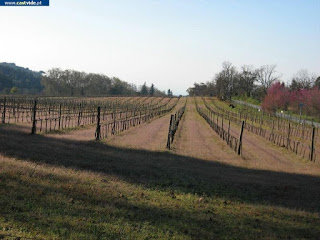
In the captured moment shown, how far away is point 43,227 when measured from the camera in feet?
22.5

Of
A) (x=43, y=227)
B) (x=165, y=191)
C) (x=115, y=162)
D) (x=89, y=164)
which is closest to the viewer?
(x=43, y=227)

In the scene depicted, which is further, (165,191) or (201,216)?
(165,191)

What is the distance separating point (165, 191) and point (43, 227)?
6266 millimetres

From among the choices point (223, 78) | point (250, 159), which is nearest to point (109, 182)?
point (250, 159)

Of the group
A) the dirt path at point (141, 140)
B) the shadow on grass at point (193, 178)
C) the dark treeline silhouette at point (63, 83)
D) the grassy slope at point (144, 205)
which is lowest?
the dirt path at point (141, 140)

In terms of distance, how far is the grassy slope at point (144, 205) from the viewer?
289 inches

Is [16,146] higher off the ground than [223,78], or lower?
lower

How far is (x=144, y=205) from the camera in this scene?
992 cm

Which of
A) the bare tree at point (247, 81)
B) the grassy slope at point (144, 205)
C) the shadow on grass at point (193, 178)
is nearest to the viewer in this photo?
the grassy slope at point (144, 205)

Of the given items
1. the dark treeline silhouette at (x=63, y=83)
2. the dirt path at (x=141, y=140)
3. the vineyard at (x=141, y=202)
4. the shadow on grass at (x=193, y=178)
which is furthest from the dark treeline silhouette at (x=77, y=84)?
the vineyard at (x=141, y=202)

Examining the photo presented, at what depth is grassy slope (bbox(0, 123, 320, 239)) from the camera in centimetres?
734

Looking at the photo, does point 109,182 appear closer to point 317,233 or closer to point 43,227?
point 43,227

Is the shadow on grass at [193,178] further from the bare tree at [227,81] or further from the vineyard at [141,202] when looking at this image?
the bare tree at [227,81]

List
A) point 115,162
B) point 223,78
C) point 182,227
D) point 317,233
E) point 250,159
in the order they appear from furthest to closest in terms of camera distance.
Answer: point 223,78 < point 250,159 < point 115,162 < point 317,233 < point 182,227
